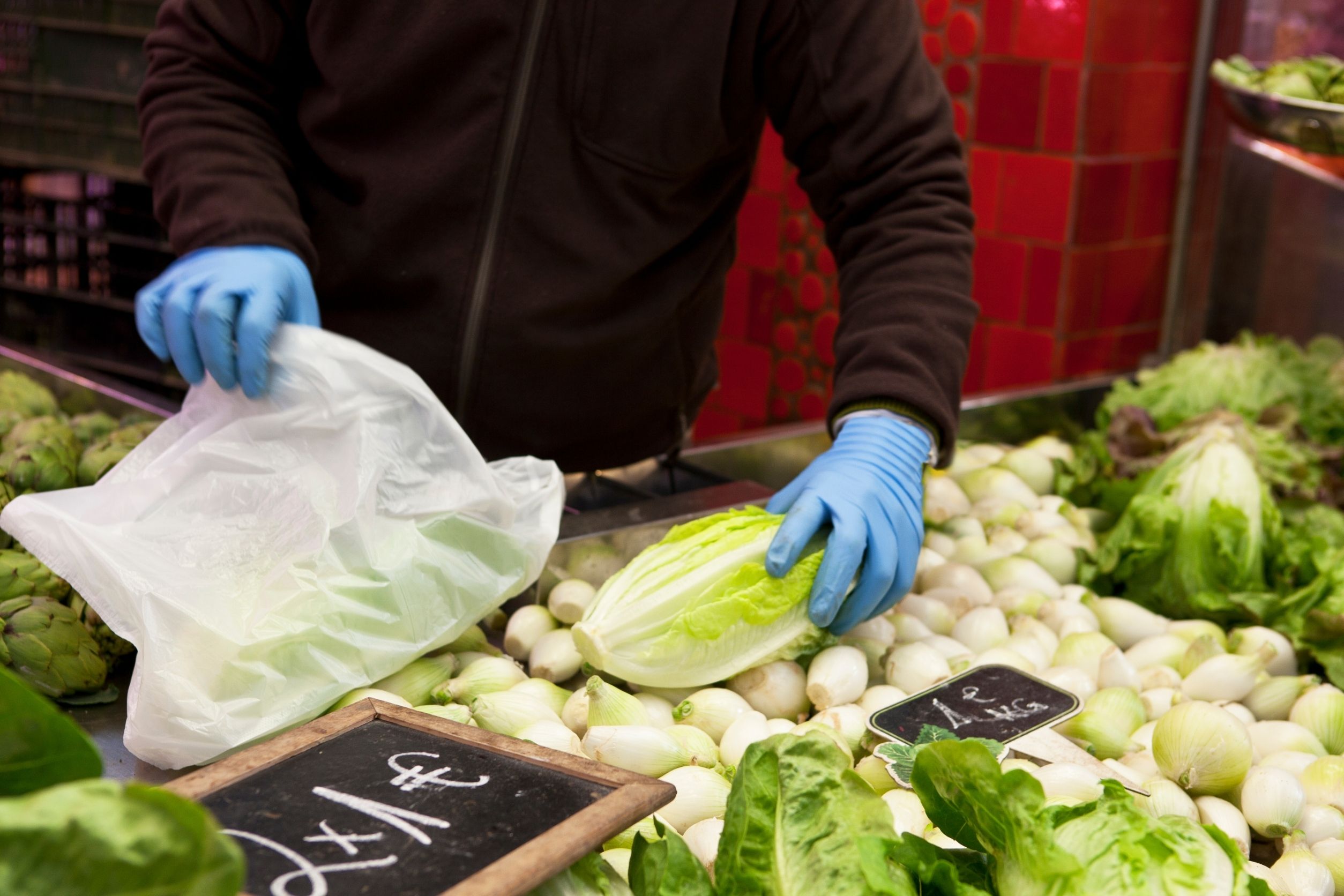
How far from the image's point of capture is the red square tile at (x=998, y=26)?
11.8ft

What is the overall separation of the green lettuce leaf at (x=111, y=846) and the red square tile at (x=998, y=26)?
134 inches

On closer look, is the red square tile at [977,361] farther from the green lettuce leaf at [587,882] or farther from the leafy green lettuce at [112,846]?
the leafy green lettuce at [112,846]

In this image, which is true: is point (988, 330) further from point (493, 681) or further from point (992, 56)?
point (493, 681)

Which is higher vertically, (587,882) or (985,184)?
(985,184)

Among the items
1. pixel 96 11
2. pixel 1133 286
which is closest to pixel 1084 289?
pixel 1133 286

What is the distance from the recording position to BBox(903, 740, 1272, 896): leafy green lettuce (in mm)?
1023

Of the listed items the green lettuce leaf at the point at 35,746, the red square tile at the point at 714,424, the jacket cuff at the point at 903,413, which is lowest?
the red square tile at the point at 714,424

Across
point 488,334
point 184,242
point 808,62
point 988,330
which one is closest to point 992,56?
point 988,330

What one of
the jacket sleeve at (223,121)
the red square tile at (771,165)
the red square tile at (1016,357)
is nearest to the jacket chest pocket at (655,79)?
the jacket sleeve at (223,121)

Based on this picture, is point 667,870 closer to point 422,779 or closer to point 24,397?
point 422,779

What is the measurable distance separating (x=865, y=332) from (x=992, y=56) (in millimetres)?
2007

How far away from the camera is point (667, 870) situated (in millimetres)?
1136

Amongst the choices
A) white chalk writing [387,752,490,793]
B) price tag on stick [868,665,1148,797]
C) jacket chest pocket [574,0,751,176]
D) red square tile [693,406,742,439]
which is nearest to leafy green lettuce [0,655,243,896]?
white chalk writing [387,752,490,793]

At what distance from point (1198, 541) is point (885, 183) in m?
0.84
